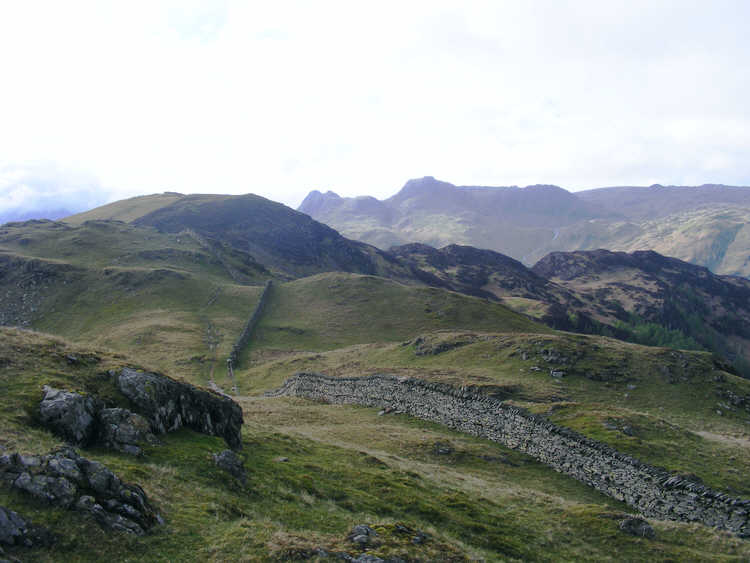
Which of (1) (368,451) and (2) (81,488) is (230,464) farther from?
(1) (368,451)

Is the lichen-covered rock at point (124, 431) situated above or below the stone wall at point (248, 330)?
above

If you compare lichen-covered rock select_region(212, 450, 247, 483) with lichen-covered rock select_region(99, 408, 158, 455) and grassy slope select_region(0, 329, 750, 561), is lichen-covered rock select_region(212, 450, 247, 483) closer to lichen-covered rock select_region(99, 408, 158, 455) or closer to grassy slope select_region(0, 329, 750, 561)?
grassy slope select_region(0, 329, 750, 561)

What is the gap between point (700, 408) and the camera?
174 feet

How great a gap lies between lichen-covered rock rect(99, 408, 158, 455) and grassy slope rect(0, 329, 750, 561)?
67 cm

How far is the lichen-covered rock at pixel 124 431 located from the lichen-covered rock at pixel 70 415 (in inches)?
16.3

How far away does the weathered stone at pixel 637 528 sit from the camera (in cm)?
2350

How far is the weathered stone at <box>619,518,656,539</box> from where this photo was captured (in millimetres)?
23500

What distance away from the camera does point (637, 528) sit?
2373 cm

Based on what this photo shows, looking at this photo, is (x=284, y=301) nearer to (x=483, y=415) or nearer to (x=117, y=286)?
(x=117, y=286)

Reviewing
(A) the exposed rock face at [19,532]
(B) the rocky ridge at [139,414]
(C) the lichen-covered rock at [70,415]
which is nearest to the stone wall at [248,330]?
(B) the rocky ridge at [139,414]

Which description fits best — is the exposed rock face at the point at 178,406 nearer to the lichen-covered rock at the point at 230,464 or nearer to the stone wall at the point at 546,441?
the lichen-covered rock at the point at 230,464

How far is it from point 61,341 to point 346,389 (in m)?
40.3

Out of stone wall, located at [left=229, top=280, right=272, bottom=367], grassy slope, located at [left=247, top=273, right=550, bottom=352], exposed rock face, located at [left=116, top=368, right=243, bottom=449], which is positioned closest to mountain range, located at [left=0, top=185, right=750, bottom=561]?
exposed rock face, located at [left=116, top=368, right=243, bottom=449]

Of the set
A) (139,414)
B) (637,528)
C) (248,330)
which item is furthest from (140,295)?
(637,528)
